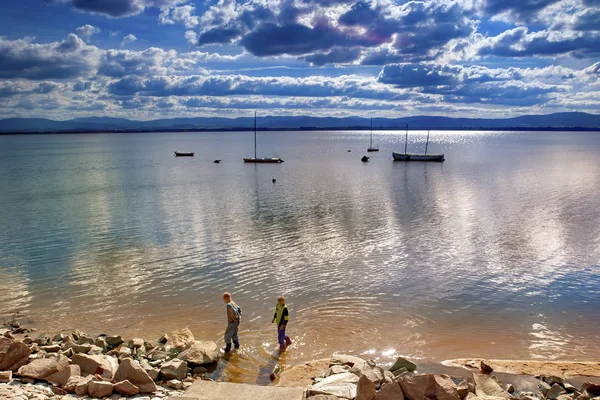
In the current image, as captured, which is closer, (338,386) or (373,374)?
(373,374)

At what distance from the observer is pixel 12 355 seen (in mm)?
11727

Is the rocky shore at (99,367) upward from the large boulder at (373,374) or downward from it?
downward

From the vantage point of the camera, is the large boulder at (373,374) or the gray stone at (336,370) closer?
the large boulder at (373,374)

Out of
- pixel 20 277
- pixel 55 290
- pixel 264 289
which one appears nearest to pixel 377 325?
pixel 264 289

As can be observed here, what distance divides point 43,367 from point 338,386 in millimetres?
6452

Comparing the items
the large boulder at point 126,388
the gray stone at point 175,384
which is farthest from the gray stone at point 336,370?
the large boulder at point 126,388

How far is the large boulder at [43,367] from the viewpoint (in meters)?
11.1

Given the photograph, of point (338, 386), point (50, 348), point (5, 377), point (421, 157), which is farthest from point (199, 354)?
point (421, 157)

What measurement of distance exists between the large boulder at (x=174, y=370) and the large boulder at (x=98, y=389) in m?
1.76

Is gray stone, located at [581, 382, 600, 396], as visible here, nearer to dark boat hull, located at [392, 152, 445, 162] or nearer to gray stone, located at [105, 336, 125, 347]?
gray stone, located at [105, 336, 125, 347]

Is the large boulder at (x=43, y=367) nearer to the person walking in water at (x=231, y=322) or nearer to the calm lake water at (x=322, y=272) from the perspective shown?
the calm lake water at (x=322, y=272)

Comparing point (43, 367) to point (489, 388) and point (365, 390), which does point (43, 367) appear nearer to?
point (365, 390)

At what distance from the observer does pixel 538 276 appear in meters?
22.8

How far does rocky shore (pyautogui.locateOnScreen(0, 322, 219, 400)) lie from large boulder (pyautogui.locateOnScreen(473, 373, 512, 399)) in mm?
6814
